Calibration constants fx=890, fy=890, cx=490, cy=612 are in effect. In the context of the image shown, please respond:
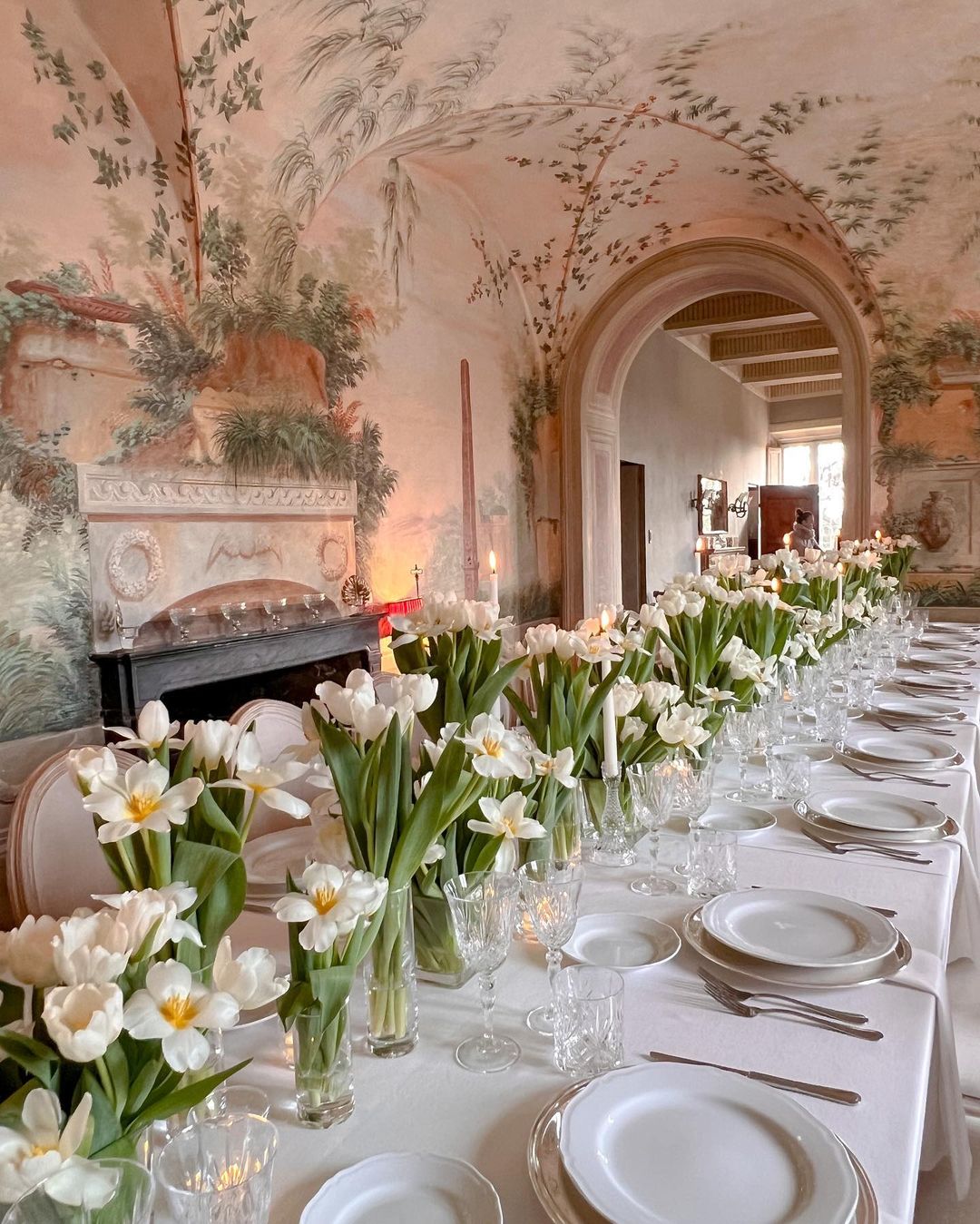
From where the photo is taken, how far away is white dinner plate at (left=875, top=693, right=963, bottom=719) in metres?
3.18

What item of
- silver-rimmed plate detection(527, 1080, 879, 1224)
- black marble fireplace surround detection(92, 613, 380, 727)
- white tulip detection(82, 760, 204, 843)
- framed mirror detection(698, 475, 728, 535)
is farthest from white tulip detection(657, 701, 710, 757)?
framed mirror detection(698, 475, 728, 535)

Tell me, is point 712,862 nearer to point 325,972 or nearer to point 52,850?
point 325,972

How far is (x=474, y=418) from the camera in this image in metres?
7.23

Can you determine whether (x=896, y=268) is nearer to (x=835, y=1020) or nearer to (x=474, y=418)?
(x=474, y=418)

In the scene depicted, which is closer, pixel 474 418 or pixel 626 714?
pixel 626 714

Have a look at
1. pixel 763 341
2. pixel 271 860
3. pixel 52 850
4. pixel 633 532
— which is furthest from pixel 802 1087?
pixel 763 341

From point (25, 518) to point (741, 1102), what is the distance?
12.2 feet

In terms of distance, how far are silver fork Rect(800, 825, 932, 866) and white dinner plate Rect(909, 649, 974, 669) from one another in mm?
2825

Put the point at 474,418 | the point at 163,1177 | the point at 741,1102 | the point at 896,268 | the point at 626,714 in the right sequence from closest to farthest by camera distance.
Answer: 1. the point at 163,1177
2. the point at 741,1102
3. the point at 626,714
4. the point at 896,268
5. the point at 474,418

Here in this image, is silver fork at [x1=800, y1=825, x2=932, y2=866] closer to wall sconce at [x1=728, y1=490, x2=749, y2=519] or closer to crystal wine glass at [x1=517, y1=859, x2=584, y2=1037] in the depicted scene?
crystal wine glass at [x1=517, y1=859, x2=584, y2=1037]

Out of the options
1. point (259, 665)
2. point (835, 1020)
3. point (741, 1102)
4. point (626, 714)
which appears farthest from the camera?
point (259, 665)

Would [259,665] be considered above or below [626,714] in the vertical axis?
below

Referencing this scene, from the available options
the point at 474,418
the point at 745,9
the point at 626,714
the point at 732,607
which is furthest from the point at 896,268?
the point at 626,714

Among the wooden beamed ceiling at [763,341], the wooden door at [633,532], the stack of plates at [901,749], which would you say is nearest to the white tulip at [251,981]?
the stack of plates at [901,749]
